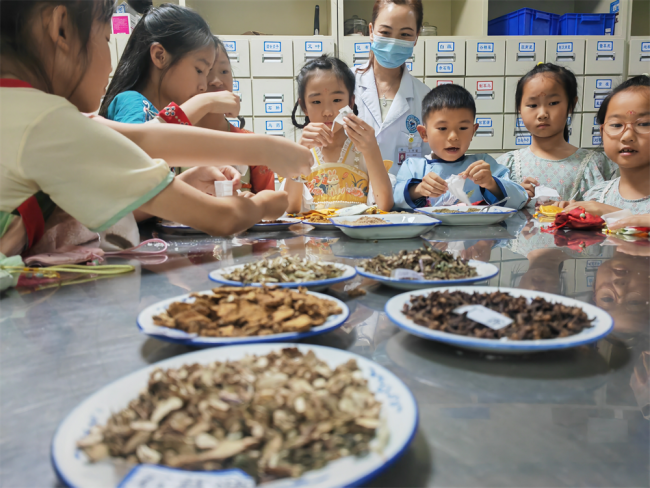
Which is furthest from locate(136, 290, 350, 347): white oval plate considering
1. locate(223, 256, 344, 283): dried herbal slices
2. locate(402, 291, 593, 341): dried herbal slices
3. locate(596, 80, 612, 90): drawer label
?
locate(596, 80, 612, 90): drawer label

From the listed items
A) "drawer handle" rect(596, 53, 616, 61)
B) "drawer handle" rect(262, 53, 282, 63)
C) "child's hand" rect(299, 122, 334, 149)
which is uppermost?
"drawer handle" rect(596, 53, 616, 61)

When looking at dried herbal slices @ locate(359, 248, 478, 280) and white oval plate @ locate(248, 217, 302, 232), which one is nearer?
dried herbal slices @ locate(359, 248, 478, 280)

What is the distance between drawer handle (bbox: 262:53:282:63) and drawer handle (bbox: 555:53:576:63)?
228 cm

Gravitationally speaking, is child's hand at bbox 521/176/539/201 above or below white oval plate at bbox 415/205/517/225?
above

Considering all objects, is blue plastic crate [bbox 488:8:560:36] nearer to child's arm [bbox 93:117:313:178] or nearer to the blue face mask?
the blue face mask

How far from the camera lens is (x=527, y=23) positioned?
367cm

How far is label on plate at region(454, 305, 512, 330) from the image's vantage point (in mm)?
481

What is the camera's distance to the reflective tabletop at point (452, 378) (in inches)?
12.4

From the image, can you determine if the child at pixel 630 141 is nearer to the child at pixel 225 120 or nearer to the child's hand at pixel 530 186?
the child's hand at pixel 530 186

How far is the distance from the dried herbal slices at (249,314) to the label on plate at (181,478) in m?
0.22

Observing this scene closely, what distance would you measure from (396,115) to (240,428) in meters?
2.63

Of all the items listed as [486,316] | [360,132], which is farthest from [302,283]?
[360,132]

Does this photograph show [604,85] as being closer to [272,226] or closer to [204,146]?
[272,226]

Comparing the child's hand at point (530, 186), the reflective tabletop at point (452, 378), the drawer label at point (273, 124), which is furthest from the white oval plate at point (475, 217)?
the drawer label at point (273, 124)
